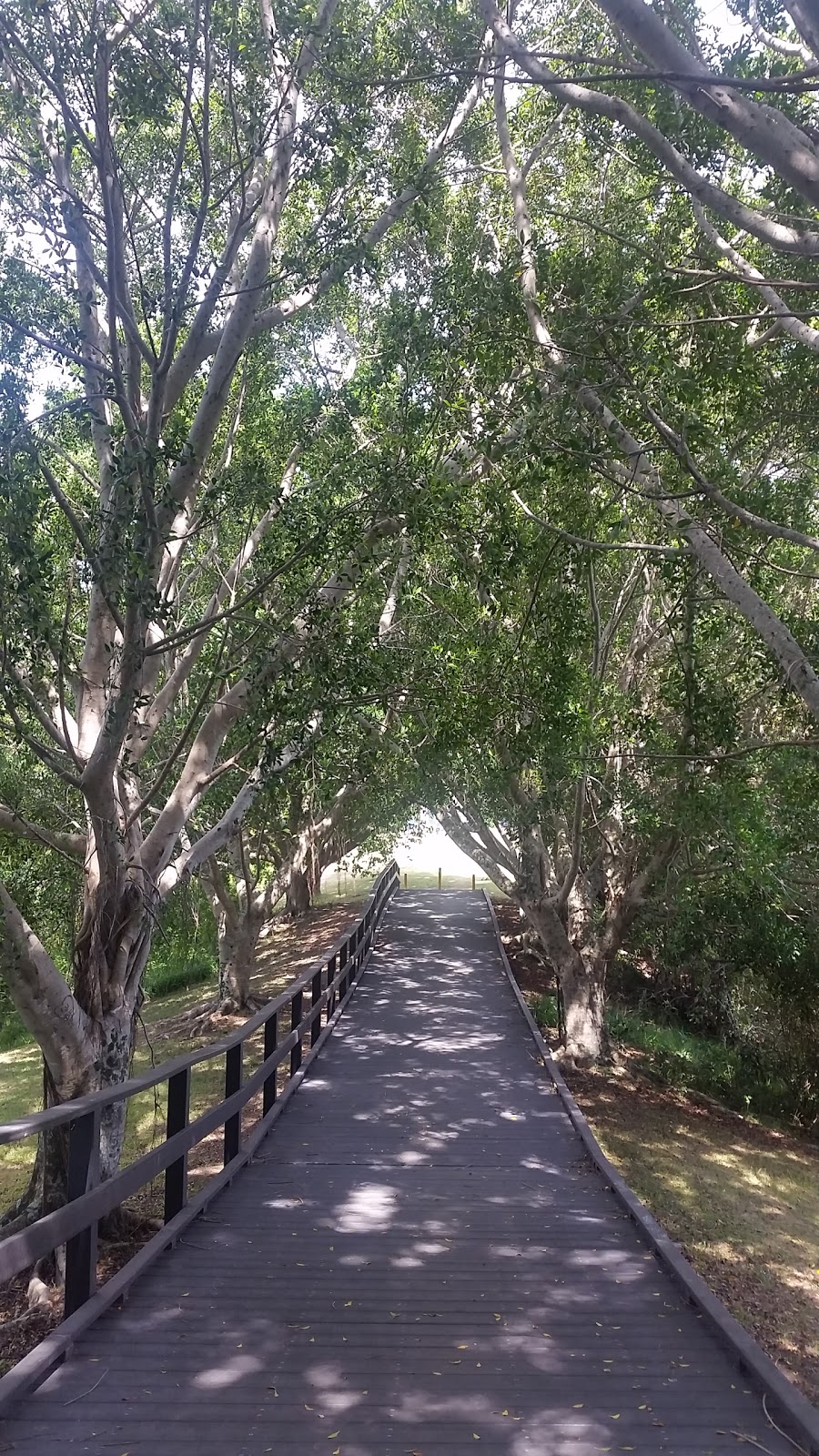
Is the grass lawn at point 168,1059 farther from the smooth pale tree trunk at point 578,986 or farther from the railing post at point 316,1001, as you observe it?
the smooth pale tree trunk at point 578,986

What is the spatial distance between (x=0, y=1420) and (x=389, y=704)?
748 cm

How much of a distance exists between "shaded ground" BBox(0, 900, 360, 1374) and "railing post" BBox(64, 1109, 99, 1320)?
2709 millimetres

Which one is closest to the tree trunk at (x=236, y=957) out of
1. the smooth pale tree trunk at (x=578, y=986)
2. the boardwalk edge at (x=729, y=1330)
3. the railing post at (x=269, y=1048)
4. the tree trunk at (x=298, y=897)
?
the smooth pale tree trunk at (x=578, y=986)

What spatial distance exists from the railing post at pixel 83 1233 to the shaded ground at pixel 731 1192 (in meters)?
4.47

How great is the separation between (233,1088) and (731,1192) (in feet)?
20.9

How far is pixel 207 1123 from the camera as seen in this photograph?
5344 mm

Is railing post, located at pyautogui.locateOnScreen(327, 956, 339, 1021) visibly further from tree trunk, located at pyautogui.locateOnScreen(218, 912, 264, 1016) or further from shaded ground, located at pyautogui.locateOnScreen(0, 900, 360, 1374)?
tree trunk, located at pyautogui.locateOnScreen(218, 912, 264, 1016)

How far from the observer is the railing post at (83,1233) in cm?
386

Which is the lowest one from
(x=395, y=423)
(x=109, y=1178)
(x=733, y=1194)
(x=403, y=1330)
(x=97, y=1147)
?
(x=733, y=1194)

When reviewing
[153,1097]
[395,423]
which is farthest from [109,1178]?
[153,1097]

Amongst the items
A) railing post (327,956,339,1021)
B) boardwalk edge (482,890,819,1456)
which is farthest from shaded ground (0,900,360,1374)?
boardwalk edge (482,890,819,1456)

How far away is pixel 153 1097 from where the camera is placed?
502 inches

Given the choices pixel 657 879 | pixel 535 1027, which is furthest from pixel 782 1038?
pixel 535 1027

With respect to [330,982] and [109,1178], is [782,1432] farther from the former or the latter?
[330,982]
